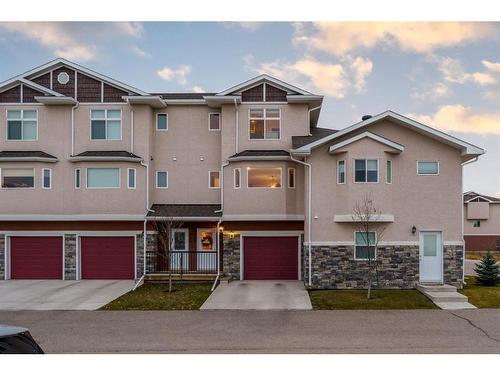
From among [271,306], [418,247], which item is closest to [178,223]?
[271,306]

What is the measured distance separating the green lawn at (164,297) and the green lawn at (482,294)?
9185 millimetres

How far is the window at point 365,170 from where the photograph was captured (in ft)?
45.9

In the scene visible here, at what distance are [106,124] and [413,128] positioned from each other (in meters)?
13.3

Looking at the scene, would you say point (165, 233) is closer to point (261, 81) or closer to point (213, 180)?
point (213, 180)

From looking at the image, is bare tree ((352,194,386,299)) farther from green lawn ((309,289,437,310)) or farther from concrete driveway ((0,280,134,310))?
concrete driveway ((0,280,134,310))

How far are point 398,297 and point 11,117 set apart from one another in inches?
709

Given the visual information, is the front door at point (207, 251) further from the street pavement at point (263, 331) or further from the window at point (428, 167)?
the window at point (428, 167)

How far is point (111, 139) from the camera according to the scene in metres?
16.8

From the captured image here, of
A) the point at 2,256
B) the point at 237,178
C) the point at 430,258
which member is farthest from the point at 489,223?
the point at 2,256

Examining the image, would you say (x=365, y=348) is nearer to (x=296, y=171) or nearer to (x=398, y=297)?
(x=398, y=297)

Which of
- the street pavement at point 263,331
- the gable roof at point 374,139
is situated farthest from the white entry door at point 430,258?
the gable roof at point 374,139

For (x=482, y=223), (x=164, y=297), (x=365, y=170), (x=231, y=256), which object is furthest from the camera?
(x=482, y=223)

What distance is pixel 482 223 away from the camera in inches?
1199

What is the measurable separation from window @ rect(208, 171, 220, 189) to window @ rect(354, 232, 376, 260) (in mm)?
6808
